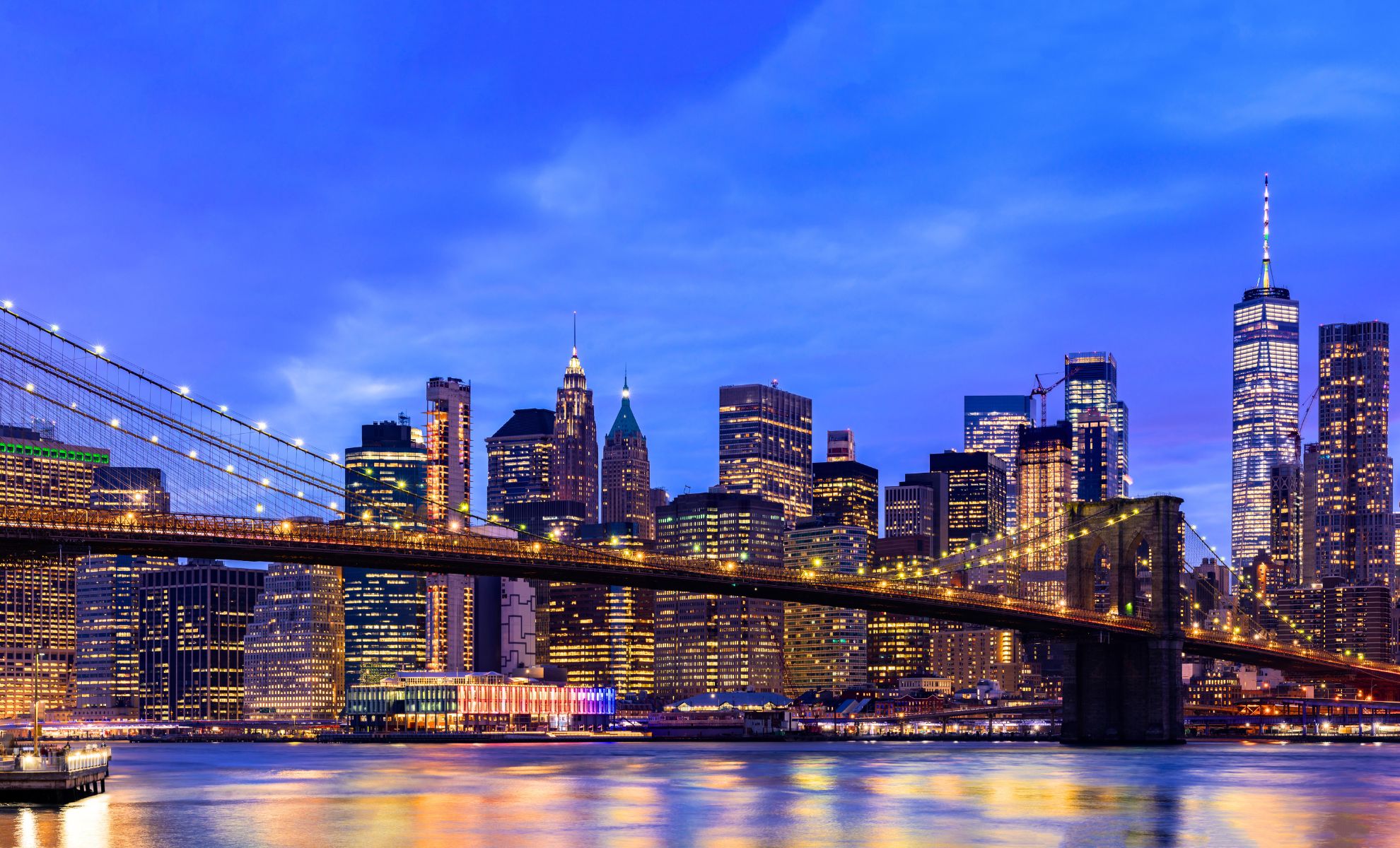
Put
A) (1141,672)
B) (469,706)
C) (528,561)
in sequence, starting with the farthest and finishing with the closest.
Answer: (469,706) < (1141,672) < (528,561)

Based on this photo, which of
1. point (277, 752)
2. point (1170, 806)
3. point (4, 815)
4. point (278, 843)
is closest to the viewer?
point (278, 843)

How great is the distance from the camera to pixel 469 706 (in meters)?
187

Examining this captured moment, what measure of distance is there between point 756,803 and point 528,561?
22.0 m

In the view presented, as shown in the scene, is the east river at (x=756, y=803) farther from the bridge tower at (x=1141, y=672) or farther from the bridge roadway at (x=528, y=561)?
the bridge roadway at (x=528, y=561)

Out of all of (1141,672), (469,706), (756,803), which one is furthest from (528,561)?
(469,706)

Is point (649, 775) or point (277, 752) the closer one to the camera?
point (649, 775)

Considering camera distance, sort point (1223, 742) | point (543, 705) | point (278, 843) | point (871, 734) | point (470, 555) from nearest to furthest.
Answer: point (278, 843), point (470, 555), point (1223, 742), point (871, 734), point (543, 705)

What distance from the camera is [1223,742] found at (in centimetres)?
11694

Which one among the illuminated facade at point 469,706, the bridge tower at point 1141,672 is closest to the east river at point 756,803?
the bridge tower at point 1141,672

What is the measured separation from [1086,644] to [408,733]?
293 ft

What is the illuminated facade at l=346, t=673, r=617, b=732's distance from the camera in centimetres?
18575

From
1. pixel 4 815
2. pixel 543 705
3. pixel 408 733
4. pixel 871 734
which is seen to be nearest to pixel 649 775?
pixel 4 815

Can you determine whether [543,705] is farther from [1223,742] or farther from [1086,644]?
[1086,644]

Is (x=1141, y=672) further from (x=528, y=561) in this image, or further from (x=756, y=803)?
(x=756, y=803)
